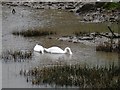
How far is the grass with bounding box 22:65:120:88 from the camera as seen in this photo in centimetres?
1390

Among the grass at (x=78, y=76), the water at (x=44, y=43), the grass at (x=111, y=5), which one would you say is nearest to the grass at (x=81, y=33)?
the water at (x=44, y=43)

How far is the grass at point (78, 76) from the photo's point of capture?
1390 cm

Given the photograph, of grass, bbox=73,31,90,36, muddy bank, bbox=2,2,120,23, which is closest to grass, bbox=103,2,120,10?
muddy bank, bbox=2,2,120,23

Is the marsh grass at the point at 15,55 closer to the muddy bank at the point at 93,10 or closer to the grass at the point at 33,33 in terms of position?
the grass at the point at 33,33

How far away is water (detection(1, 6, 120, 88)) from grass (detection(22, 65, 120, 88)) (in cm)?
54

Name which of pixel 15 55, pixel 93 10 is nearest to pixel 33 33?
pixel 15 55

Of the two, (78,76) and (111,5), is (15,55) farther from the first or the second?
(111,5)

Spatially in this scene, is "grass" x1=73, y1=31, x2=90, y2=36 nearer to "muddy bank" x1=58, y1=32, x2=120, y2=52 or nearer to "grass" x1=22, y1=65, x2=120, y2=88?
"muddy bank" x1=58, y1=32, x2=120, y2=52

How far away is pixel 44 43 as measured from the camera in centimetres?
2345

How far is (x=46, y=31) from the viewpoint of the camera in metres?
26.7

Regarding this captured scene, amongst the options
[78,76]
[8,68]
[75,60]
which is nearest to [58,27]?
[75,60]

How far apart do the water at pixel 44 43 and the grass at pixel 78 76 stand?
54 centimetres

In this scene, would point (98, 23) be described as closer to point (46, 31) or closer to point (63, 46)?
point (46, 31)

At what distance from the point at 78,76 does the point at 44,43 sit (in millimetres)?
8903
